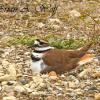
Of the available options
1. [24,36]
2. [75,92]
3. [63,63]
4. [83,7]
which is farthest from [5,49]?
[83,7]

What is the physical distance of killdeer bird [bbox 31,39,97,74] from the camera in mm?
9391

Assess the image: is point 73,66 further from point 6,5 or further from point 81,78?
point 6,5

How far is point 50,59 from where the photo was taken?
30.9 feet

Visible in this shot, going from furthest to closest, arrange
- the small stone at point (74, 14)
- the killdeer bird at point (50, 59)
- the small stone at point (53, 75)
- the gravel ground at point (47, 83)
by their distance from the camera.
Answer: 1. the small stone at point (74, 14)
2. the killdeer bird at point (50, 59)
3. the small stone at point (53, 75)
4. the gravel ground at point (47, 83)

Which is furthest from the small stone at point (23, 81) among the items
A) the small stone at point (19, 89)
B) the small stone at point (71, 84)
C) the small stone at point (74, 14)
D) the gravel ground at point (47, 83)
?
the small stone at point (74, 14)

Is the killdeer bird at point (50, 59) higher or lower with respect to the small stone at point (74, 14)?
higher

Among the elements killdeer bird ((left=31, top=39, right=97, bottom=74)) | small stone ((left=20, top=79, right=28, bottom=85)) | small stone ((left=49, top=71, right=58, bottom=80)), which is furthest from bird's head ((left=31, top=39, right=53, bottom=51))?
small stone ((left=20, top=79, right=28, bottom=85))

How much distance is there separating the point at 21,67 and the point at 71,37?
2.42m

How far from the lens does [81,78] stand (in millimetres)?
9305

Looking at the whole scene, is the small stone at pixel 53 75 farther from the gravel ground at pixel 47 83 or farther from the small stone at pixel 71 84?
the small stone at pixel 71 84

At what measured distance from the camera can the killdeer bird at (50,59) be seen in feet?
30.8

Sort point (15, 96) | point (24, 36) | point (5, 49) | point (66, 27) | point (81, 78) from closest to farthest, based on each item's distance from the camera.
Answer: point (15, 96), point (81, 78), point (5, 49), point (24, 36), point (66, 27)

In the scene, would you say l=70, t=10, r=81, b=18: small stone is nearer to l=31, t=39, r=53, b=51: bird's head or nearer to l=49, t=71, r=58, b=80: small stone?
l=31, t=39, r=53, b=51: bird's head

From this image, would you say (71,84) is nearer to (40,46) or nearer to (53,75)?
(53,75)
